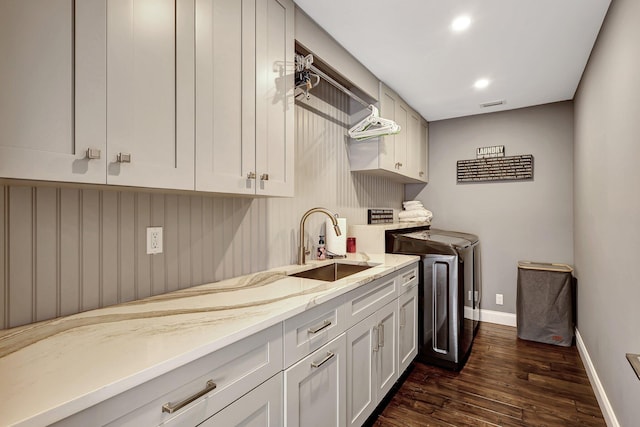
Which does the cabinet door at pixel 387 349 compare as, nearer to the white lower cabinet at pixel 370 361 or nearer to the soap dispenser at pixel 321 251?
the white lower cabinet at pixel 370 361

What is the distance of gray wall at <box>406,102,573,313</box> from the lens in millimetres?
3434

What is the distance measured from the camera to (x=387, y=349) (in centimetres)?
207

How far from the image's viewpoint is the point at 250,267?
6.08 feet

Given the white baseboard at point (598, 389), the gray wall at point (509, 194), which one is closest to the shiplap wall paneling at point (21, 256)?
the white baseboard at point (598, 389)

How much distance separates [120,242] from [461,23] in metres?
2.22

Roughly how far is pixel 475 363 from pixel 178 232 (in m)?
2.59

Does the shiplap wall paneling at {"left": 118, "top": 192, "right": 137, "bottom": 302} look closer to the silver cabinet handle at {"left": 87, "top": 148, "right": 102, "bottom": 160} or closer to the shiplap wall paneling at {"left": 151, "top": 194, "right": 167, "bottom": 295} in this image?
the shiplap wall paneling at {"left": 151, "top": 194, "right": 167, "bottom": 295}

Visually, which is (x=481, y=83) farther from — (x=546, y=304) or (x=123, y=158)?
(x=123, y=158)

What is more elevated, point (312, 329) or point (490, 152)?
point (490, 152)

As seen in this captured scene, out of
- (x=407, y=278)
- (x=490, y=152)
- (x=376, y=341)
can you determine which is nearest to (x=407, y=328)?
(x=407, y=278)

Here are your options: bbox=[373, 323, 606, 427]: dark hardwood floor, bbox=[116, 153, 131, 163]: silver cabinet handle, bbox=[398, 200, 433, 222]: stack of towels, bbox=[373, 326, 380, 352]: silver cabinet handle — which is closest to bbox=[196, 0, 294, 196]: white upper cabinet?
bbox=[116, 153, 131, 163]: silver cabinet handle

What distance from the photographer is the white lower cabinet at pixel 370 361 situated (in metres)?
1.64

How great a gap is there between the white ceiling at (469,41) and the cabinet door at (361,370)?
1.78 m

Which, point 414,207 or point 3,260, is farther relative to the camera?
point 414,207
